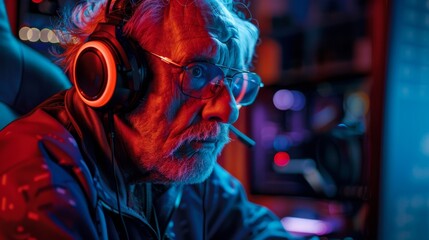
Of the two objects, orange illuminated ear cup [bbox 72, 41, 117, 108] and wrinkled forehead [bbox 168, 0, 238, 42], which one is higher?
wrinkled forehead [bbox 168, 0, 238, 42]

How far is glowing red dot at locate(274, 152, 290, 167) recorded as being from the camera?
202 centimetres

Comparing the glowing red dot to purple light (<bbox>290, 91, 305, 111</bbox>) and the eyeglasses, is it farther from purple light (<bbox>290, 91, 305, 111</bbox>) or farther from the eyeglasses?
the eyeglasses

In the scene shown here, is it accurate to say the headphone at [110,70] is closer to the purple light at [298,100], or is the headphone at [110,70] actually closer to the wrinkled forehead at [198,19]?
the wrinkled forehead at [198,19]

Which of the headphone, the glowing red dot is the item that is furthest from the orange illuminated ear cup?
the glowing red dot

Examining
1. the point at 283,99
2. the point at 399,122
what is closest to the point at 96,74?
the point at 399,122

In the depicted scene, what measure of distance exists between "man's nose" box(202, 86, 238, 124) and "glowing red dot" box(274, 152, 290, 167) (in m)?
1.23

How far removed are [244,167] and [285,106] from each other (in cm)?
47

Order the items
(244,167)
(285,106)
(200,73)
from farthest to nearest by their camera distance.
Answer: (285,106) < (244,167) < (200,73)

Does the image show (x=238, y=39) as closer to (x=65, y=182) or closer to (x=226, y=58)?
(x=226, y=58)

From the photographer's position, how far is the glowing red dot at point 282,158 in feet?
6.64

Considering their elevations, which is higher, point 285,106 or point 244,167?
point 285,106

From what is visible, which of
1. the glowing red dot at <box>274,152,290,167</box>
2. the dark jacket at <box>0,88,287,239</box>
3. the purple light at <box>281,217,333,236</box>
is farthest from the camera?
the glowing red dot at <box>274,152,290,167</box>

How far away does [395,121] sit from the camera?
91cm

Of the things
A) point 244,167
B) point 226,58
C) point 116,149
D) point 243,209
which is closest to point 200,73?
point 226,58
